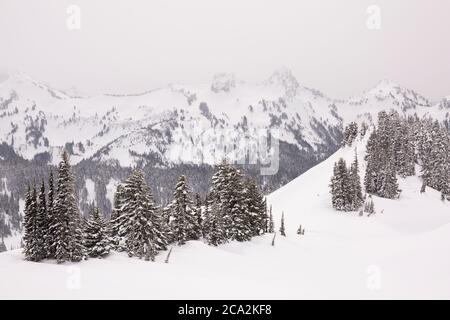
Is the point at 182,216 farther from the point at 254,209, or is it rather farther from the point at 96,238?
the point at 254,209

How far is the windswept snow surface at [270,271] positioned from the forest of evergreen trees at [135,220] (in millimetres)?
1576

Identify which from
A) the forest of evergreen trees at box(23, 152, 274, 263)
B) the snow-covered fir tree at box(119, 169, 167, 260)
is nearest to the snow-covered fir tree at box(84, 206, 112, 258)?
the forest of evergreen trees at box(23, 152, 274, 263)

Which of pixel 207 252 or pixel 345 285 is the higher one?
pixel 345 285

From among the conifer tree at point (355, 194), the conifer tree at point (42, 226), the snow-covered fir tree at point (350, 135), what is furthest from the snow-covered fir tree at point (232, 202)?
the snow-covered fir tree at point (350, 135)

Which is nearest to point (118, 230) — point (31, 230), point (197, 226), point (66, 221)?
point (66, 221)

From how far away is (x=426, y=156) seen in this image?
100438mm

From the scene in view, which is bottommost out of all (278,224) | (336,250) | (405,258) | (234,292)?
(278,224)

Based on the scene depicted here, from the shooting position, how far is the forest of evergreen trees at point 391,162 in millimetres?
75562

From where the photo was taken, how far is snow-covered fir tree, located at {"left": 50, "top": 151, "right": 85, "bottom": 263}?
2809cm

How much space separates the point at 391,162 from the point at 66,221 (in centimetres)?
8848

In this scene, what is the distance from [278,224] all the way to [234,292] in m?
49.5

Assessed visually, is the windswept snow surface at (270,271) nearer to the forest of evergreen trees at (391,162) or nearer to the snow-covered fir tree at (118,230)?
the snow-covered fir tree at (118,230)
